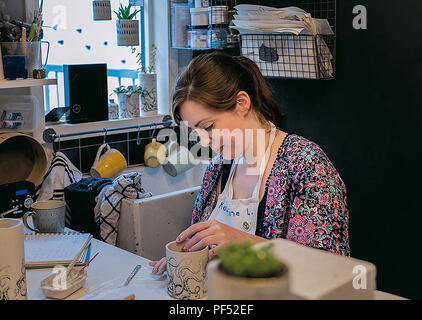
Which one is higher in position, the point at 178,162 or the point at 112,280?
the point at 178,162

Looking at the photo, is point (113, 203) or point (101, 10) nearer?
point (113, 203)

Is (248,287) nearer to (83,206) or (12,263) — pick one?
(12,263)

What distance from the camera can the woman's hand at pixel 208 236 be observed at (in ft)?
4.40

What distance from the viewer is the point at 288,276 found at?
0.57 meters

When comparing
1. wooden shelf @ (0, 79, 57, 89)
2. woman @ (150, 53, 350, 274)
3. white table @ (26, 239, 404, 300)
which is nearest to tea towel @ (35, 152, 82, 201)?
wooden shelf @ (0, 79, 57, 89)

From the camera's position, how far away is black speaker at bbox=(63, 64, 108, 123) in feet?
8.29

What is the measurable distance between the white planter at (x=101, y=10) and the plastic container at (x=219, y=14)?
476 mm

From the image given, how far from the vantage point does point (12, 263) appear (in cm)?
120

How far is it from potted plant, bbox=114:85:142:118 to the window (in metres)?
0.09

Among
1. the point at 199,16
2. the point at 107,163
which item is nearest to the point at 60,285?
the point at 107,163

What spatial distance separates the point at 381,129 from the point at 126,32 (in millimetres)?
1281

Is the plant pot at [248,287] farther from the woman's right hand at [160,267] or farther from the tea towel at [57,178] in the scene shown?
the tea towel at [57,178]
